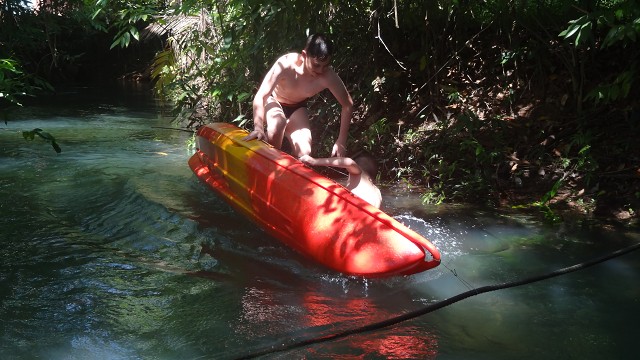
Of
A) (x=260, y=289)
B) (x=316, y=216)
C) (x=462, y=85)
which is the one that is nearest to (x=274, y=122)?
(x=316, y=216)

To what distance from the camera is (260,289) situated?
3.45 m

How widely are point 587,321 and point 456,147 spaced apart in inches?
118

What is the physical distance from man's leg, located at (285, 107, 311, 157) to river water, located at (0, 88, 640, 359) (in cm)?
85

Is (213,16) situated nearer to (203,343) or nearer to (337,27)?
(337,27)

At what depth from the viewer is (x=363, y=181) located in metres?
4.36

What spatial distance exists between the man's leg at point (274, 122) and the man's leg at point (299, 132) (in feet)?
0.43

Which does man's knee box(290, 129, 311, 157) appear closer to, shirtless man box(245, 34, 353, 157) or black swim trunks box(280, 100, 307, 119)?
shirtless man box(245, 34, 353, 157)

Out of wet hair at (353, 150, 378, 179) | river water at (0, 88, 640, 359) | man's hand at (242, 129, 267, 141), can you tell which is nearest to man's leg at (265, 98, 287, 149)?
man's hand at (242, 129, 267, 141)

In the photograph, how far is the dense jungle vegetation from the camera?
516 centimetres

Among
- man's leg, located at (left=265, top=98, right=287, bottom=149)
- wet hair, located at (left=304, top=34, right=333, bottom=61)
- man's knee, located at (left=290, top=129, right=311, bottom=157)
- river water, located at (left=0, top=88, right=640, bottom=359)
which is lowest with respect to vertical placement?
river water, located at (left=0, top=88, right=640, bottom=359)

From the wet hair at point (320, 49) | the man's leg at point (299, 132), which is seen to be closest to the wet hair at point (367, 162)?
the man's leg at point (299, 132)

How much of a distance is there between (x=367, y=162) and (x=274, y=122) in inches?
50.3

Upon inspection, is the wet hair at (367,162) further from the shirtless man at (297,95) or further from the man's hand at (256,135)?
the man's hand at (256,135)

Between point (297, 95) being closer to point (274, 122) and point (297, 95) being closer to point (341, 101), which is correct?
point (274, 122)
